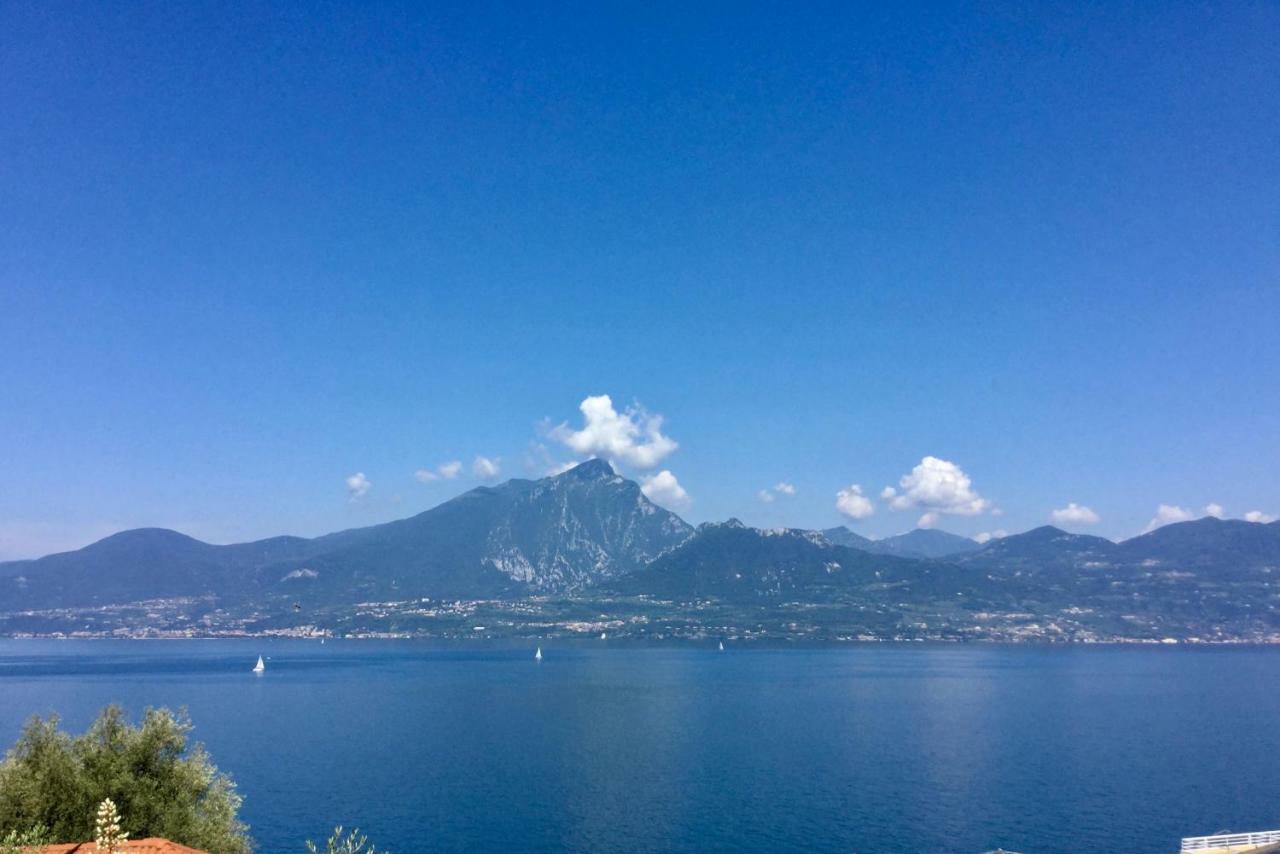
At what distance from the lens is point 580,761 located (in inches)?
5354

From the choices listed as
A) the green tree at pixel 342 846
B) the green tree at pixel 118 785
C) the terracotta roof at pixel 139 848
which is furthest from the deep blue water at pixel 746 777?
the terracotta roof at pixel 139 848

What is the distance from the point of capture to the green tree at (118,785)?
52.1m

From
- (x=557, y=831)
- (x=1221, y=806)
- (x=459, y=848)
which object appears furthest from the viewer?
(x=1221, y=806)

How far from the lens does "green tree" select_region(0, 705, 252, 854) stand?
52.1 metres

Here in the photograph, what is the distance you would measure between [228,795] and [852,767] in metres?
99.6

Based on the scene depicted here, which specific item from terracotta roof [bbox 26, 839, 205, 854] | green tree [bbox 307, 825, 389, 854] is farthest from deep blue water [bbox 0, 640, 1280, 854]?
terracotta roof [bbox 26, 839, 205, 854]

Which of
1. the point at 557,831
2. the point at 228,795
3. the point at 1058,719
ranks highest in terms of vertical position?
the point at 228,795

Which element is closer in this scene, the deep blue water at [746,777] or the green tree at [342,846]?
the green tree at [342,846]

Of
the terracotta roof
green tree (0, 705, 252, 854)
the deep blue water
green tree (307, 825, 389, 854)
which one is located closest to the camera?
green tree (307, 825, 389, 854)

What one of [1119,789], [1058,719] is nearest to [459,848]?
[1119,789]

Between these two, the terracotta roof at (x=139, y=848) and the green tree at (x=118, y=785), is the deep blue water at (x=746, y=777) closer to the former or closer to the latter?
the green tree at (x=118, y=785)

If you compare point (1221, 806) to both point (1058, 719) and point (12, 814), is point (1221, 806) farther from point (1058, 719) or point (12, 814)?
point (12, 814)

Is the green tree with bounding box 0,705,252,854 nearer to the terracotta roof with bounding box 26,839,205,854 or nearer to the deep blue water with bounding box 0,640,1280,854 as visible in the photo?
the terracotta roof with bounding box 26,839,205,854

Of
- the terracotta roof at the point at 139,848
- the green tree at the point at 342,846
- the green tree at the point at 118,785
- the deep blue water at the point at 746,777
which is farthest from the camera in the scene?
the deep blue water at the point at 746,777
